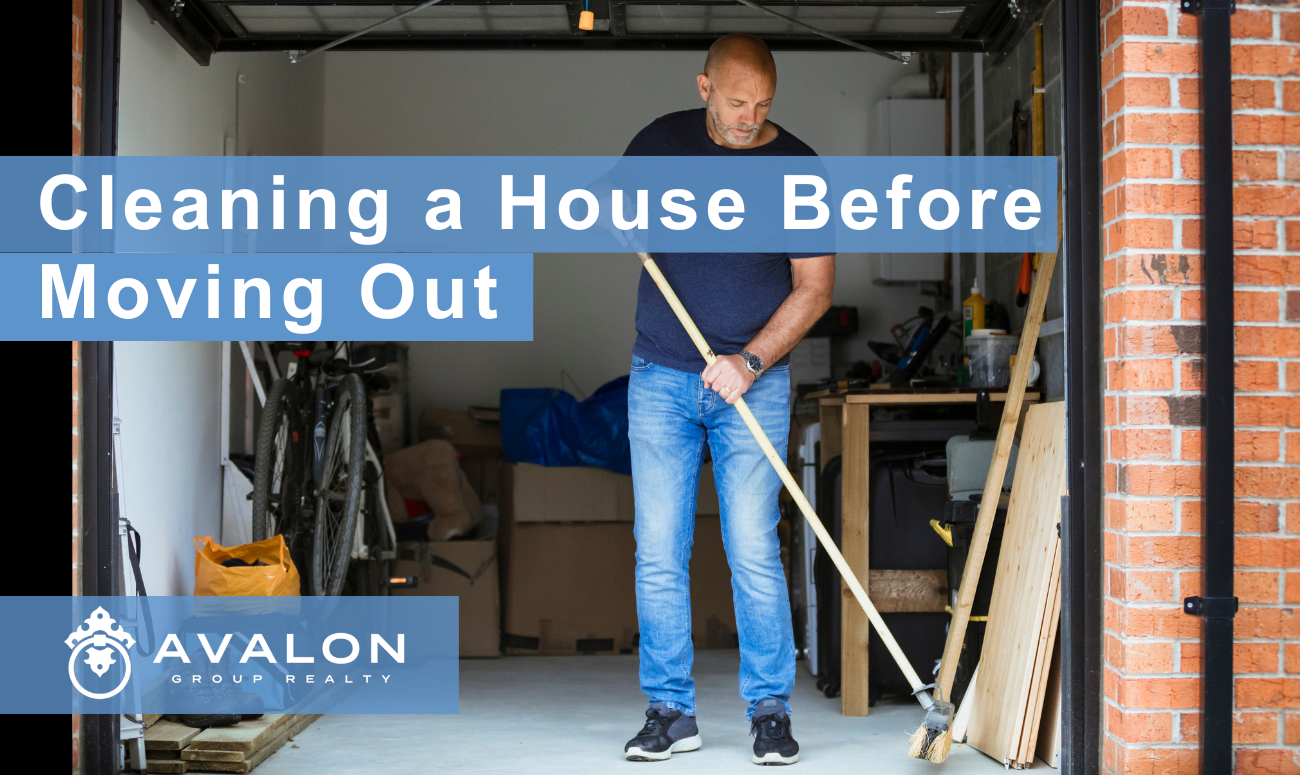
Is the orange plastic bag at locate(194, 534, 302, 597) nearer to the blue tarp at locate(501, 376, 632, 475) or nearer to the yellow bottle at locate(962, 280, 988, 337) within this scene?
the blue tarp at locate(501, 376, 632, 475)

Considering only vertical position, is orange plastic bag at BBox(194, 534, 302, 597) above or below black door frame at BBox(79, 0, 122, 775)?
below

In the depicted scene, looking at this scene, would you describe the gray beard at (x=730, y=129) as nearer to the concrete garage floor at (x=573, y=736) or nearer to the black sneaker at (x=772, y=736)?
the black sneaker at (x=772, y=736)

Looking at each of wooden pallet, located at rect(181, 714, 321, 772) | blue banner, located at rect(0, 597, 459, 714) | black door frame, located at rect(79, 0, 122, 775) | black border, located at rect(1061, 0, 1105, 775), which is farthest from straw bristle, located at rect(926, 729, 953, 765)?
black door frame, located at rect(79, 0, 122, 775)

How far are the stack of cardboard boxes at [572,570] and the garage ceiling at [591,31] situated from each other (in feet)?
5.24

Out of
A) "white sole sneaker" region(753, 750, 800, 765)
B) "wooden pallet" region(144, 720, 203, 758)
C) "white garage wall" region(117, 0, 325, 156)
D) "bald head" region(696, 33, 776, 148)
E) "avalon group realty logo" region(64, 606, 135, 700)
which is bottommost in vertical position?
"white sole sneaker" region(753, 750, 800, 765)

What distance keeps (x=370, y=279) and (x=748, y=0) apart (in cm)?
203

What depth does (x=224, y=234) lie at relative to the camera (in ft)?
11.7

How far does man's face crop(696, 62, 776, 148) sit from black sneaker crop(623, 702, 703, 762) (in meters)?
1.29

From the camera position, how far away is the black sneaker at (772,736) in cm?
234

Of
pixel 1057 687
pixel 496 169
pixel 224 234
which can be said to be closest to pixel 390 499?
pixel 224 234

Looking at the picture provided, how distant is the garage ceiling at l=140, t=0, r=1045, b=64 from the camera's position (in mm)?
2908

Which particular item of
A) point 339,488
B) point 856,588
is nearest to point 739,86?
point 856,588

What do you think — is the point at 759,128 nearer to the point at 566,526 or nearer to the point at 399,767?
the point at 399,767

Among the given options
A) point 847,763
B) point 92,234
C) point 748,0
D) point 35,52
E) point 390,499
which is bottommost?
point 847,763
